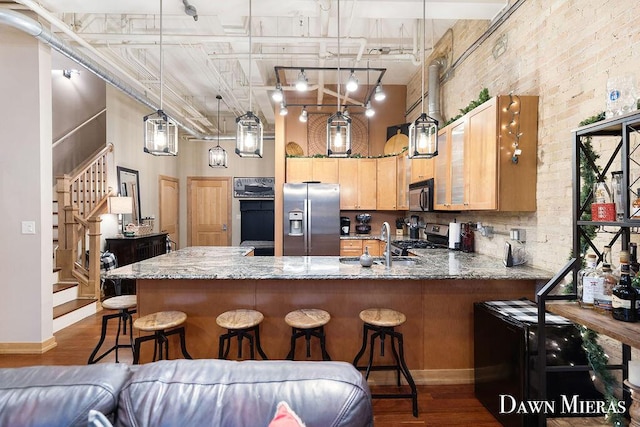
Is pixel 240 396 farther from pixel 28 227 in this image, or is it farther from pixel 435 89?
pixel 435 89

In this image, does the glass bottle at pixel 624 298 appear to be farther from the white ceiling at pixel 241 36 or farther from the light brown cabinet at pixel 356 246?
the light brown cabinet at pixel 356 246

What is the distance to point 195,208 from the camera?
319 inches

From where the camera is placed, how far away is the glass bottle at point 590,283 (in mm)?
1583

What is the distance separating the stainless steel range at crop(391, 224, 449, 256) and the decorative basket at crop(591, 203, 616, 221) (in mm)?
2587

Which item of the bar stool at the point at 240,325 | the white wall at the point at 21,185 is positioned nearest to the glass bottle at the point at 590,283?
the bar stool at the point at 240,325

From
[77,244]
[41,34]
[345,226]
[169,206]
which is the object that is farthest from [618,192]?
[169,206]

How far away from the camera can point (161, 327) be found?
7.51ft

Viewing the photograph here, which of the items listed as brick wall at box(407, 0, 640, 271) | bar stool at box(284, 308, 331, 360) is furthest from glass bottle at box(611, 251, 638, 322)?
bar stool at box(284, 308, 331, 360)

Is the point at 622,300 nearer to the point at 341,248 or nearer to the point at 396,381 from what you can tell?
the point at 396,381

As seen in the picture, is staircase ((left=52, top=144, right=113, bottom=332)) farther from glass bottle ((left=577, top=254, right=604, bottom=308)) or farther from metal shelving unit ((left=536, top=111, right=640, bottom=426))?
glass bottle ((left=577, top=254, right=604, bottom=308))

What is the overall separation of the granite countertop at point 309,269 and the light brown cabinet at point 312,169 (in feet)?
8.63

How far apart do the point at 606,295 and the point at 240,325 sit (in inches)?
82.2

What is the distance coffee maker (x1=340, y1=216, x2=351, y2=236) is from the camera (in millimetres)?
5762

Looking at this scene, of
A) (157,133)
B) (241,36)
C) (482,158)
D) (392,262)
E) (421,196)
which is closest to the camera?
(157,133)
